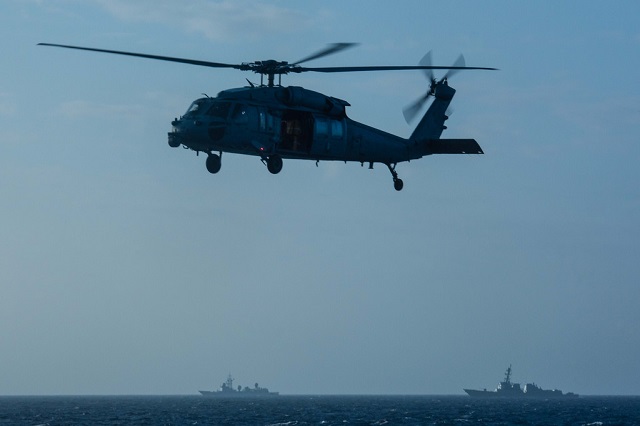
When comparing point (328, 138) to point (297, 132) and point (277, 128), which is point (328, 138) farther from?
point (277, 128)

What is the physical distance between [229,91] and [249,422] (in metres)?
101

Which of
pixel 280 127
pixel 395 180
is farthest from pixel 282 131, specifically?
pixel 395 180

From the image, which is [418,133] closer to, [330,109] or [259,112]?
[330,109]

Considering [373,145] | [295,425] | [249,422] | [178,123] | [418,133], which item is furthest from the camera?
[249,422]

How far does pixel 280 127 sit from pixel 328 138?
2.52 m

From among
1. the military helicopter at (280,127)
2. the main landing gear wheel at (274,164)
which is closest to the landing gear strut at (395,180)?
the military helicopter at (280,127)

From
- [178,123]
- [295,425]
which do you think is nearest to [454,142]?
[178,123]

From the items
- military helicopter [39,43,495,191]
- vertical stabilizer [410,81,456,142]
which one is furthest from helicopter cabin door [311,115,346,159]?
vertical stabilizer [410,81,456,142]

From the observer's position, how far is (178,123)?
41.8m

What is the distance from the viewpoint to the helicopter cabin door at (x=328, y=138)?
45.2 m

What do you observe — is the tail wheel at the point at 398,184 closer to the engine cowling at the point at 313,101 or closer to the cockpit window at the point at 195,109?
the engine cowling at the point at 313,101

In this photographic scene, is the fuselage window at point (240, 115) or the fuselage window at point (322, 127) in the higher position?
the fuselage window at point (322, 127)

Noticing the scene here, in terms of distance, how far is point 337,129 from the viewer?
46.3 meters

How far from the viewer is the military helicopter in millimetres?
41812
